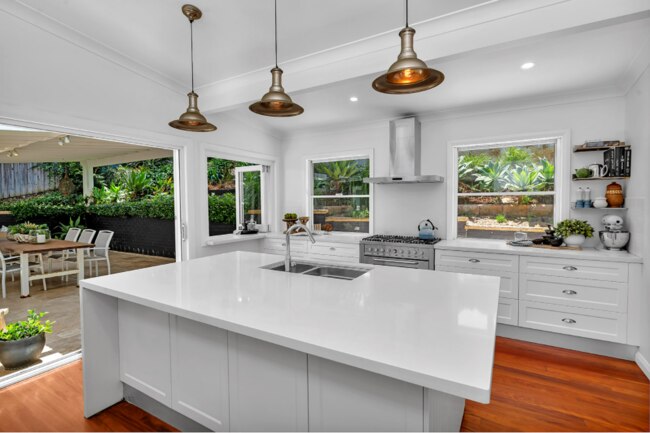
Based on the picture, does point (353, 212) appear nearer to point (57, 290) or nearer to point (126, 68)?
point (126, 68)

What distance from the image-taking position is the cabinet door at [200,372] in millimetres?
1611

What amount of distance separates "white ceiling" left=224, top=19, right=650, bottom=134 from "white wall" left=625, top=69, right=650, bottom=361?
0.29 meters

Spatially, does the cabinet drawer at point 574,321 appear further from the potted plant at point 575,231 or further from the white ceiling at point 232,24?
the white ceiling at point 232,24

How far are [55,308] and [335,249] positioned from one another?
141 inches

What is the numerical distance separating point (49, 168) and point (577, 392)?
11.5 meters

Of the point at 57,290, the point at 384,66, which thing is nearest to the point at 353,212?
the point at 384,66

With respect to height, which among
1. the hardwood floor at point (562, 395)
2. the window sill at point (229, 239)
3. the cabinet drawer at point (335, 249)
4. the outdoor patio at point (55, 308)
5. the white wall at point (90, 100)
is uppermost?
the white wall at point (90, 100)

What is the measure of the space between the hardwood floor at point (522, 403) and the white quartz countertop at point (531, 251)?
0.92m

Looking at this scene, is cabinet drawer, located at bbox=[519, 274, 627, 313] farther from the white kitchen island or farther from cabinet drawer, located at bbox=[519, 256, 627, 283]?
the white kitchen island

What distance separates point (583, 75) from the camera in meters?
2.89

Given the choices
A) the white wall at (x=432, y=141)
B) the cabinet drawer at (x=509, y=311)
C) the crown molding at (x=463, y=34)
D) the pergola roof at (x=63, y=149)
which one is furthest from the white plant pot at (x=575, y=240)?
the pergola roof at (x=63, y=149)

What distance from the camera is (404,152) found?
13.3ft

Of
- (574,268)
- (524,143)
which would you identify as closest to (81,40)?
(524,143)

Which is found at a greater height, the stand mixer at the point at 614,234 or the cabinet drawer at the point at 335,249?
the stand mixer at the point at 614,234
